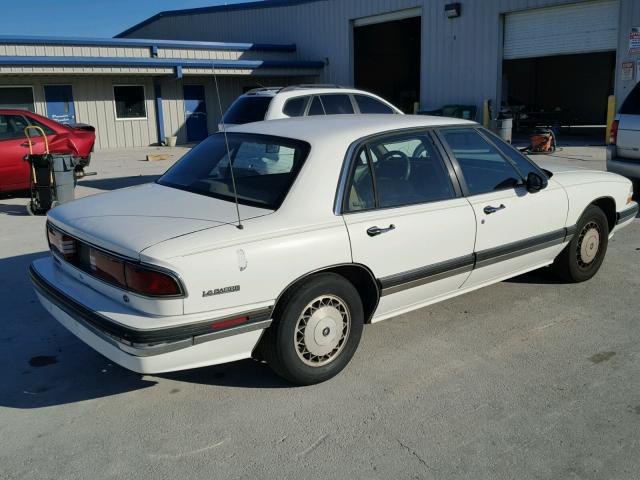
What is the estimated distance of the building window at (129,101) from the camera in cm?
2183

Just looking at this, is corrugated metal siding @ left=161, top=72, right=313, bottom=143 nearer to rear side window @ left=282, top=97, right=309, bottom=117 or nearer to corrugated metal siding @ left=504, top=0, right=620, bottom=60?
corrugated metal siding @ left=504, top=0, right=620, bottom=60

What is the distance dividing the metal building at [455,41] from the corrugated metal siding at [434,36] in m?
0.03

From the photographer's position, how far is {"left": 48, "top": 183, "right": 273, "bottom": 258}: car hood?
333 cm

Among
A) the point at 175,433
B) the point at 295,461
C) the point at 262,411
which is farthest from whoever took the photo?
the point at 262,411

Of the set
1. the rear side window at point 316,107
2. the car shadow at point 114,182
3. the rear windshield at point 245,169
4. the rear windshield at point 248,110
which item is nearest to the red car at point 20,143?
the car shadow at point 114,182

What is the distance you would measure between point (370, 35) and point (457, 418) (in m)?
29.4

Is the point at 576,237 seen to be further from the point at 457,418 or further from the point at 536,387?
the point at 457,418

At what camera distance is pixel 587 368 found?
397cm

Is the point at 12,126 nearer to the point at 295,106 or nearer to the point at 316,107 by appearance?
the point at 295,106

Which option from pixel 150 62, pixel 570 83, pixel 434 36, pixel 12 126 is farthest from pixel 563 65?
pixel 12 126

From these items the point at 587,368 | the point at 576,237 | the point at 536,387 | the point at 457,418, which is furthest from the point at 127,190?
the point at 576,237

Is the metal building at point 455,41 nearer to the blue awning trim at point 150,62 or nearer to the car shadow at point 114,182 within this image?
the blue awning trim at point 150,62

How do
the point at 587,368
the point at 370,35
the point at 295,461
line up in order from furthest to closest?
the point at 370,35 → the point at 587,368 → the point at 295,461

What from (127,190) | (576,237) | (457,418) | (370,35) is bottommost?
(457,418)
